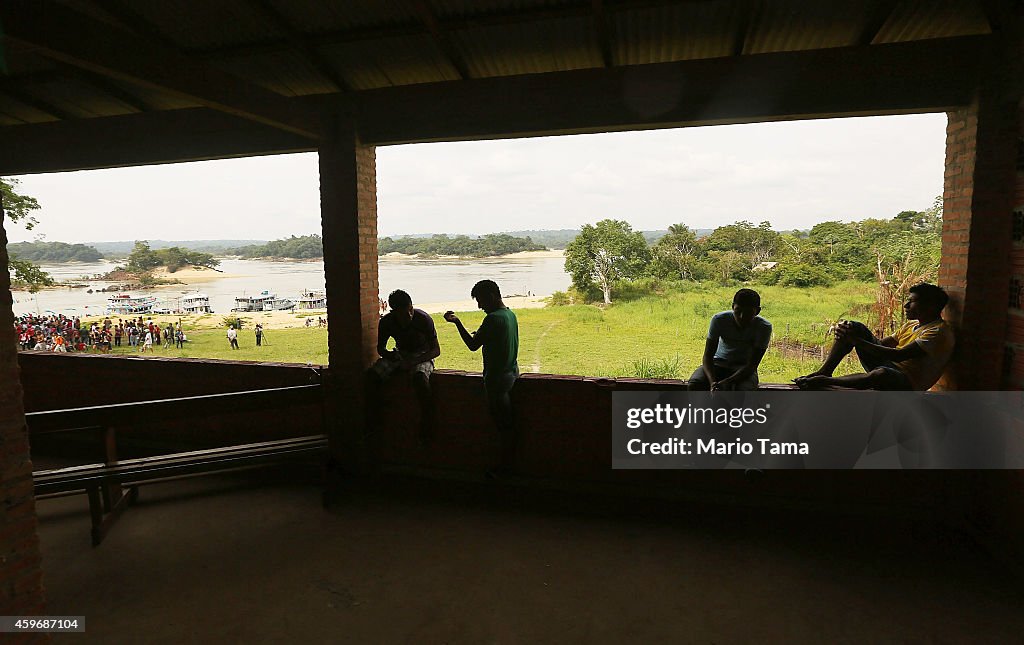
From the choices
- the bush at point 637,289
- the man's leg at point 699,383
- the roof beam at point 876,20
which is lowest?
the man's leg at point 699,383

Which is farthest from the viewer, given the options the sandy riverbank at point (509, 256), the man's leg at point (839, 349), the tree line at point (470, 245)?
the tree line at point (470, 245)

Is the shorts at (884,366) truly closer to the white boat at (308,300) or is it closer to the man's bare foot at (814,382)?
the man's bare foot at (814,382)

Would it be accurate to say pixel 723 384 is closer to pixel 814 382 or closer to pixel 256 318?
pixel 814 382

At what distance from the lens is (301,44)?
414 centimetres

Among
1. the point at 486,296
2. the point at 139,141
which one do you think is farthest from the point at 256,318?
the point at 486,296

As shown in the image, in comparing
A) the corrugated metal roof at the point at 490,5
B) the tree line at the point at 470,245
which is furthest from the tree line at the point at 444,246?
the corrugated metal roof at the point at 490,5

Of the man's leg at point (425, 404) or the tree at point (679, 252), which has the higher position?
the tree at point (679, 252)

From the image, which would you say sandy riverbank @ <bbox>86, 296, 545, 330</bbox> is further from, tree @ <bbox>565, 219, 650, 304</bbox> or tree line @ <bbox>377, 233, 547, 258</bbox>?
tree line @ <bbox>377, 233, 547, 258</bbox>

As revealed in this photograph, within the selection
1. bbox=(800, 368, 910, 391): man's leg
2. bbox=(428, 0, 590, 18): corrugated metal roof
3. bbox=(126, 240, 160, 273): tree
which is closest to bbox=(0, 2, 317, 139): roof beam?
bbox=(428, 0, 590, 18): corrugated metal roof

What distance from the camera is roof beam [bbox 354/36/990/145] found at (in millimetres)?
3609

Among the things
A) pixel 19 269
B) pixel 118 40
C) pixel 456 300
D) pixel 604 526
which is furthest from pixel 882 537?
pixel 19 269

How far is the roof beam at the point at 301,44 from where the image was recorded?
3.92 metres

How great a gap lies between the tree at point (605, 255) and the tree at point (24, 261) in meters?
13.2

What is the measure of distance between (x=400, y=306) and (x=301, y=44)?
7.39ft
